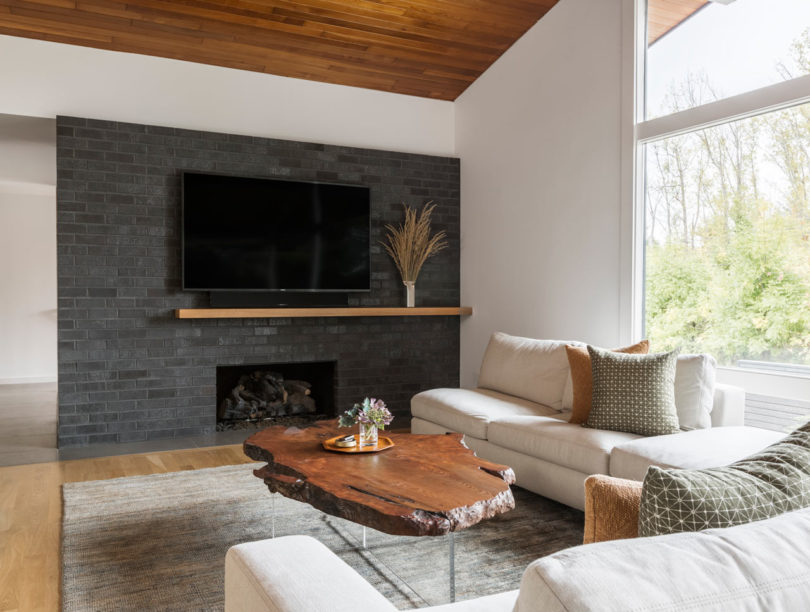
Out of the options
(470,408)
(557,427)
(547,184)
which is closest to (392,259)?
(547,184)

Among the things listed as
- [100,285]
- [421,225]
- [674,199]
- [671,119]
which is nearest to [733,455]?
[674,199]

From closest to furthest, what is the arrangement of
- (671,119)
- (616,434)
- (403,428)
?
1. (616,434)
2. (671,119)
3. (403,428)

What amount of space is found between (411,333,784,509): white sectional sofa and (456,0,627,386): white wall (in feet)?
2.03

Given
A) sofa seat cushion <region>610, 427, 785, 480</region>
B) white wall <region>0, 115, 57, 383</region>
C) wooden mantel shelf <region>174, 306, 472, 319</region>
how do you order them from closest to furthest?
1. sofa seat cushion <region>610, 427, 785, 480</region>
2. wooden mantel shelf <region>174, 306, 472, 319</region>
3. white wall <region>0, 115, 57, 383</region>

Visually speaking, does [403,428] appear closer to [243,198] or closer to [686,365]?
[243,198]

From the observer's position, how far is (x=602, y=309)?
4.59m

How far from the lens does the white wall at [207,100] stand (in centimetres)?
468

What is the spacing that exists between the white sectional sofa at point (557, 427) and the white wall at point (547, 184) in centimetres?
62

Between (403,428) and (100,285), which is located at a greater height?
(100,285)

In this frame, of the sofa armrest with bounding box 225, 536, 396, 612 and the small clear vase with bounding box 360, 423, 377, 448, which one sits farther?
the small clear vase with bounding box 360, 423, 377, 448

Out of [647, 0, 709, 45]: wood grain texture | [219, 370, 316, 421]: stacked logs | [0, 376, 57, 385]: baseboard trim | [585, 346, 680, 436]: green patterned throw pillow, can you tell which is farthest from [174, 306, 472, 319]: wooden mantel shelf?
[0, 376, 57, 385]: baseboard trim

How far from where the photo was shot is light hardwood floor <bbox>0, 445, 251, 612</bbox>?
2.54 metres

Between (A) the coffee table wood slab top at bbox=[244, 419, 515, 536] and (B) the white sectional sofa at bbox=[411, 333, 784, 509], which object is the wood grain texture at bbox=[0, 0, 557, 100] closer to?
(B) the white sectional sofa at bbox=[411, 333, 784, 509]

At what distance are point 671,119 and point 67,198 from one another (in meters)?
4.10
